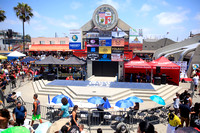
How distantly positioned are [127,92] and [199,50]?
584 inches

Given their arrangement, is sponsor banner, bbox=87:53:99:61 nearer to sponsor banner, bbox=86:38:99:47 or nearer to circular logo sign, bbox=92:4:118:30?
sponsor banner, bbox=86:38:99:47

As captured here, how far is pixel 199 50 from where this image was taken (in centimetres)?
2031

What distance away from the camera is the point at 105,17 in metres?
18.4

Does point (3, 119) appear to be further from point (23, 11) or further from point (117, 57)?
point (23, 11)

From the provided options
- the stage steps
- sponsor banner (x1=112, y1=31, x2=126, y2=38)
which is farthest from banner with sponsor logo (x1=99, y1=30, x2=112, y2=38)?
the stage steps

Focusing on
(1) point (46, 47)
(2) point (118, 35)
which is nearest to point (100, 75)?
(2) point (118, 35)

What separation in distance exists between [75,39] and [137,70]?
9.63 metres

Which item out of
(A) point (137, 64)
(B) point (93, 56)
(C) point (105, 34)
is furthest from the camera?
(B) point (93, 56)

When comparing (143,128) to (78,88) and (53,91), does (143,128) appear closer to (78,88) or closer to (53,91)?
(78,88)

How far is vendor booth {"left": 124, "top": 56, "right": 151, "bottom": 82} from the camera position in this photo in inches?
621

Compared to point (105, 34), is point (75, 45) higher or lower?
lower

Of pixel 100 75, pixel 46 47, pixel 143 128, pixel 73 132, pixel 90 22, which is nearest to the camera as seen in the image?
pixel 143 128

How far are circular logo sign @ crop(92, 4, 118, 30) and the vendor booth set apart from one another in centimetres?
569

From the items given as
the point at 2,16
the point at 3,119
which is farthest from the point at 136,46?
the point at 2,16
